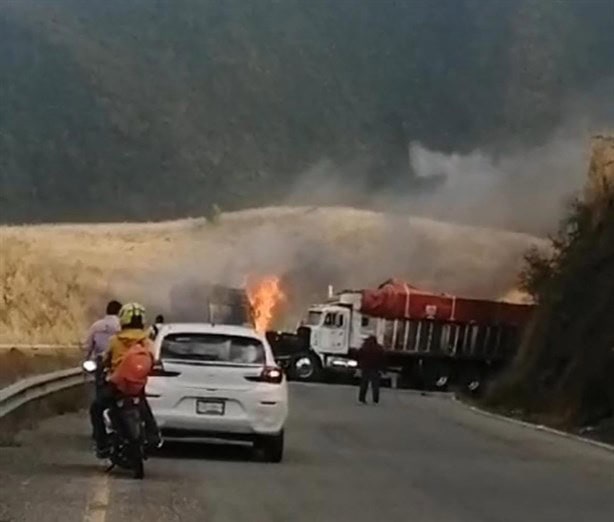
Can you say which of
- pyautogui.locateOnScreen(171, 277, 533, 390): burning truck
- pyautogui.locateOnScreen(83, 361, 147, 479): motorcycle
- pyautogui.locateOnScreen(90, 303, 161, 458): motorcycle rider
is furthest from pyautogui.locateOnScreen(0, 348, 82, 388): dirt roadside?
pyautogui.locateOnScreen(83, 361, 147, 479): motorcycle

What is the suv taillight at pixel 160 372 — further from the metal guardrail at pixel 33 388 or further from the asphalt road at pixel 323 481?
the metal guardrail at pixel 33 388

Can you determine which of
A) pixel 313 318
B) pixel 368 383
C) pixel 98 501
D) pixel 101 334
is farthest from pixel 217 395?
pixel 313 318

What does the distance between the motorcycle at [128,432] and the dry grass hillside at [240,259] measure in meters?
49.0

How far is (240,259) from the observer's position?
8712cm

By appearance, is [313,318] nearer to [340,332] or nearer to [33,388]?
[340,332]

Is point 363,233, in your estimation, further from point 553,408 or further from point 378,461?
point 378,461

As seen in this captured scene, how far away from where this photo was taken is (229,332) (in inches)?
881

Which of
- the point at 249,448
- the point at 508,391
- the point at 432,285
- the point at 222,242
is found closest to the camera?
the point at 249,448

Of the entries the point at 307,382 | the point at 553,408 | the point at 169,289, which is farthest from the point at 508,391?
the point at 169,289

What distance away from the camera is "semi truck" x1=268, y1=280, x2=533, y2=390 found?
64.2m

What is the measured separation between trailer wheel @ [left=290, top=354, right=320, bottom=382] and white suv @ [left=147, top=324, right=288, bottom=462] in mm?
41848

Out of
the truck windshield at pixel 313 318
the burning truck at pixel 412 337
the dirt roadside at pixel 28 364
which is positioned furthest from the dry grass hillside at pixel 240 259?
the dirt roadside at pixel 28 364

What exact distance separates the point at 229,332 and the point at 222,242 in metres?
73.0

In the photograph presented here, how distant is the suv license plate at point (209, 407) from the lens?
21.7 metres
